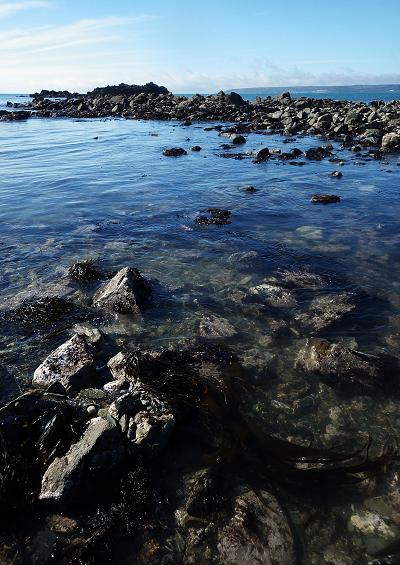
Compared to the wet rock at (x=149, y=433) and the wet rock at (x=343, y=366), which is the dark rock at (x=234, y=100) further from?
the wet rock at (x=149, y=433)

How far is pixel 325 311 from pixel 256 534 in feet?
17.4

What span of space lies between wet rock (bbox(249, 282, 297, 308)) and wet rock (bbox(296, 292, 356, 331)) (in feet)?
1.61

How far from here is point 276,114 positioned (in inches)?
2040

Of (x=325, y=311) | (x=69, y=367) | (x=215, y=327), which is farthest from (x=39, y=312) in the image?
(x=325, y=311)

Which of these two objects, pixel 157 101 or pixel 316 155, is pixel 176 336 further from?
pixel 157 101

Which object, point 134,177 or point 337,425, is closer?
point 337,425

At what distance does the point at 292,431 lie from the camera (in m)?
5.96

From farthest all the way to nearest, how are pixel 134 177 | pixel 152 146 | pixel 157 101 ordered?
1. pixel 157 101
2. pixel 152 146
3. pixel 134 177

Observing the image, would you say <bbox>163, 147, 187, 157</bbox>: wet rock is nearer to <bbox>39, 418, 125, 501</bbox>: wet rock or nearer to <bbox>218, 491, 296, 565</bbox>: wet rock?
<bbox>39, 418, 125, 501</bbox>: wet rock

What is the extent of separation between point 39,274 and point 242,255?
5.81 m

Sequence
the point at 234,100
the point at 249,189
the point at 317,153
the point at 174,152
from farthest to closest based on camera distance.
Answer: the point at 234,100
the point at 174,152
the point at 317,153
the point at 249,189

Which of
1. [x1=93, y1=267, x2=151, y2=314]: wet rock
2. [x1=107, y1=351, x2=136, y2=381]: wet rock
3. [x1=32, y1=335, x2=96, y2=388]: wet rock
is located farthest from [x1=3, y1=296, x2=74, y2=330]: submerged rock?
[x1=107, y1=351, x2=136, y2=381]: wet rock

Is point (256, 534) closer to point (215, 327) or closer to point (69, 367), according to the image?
point (69, 367)

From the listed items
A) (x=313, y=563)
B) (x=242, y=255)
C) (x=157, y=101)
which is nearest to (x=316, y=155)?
(x=242, y=255)
